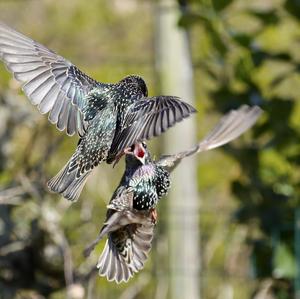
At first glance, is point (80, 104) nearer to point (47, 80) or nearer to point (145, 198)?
point (47, 80)

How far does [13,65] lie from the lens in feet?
6.59

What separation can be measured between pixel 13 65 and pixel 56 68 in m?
0.14

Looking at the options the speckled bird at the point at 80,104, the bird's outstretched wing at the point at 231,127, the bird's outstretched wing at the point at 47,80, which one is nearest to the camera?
the speckled bird at the point at 80,104

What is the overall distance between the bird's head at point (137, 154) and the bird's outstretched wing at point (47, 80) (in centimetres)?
13

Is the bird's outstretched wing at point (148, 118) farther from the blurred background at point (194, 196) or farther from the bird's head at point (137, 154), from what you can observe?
the blurred background at point (194, 196)

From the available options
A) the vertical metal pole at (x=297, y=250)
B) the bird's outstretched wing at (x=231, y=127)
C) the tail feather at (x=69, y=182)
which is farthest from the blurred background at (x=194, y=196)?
the tail feather at (x=69, y=182)

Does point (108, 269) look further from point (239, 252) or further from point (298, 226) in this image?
point (239, 252)

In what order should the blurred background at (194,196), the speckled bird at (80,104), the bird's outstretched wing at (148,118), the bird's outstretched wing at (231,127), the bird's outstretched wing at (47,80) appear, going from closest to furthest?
1. the bird's outstretched wing at (148,118)
2. the speckled bird at (80,104)
3. the bird's outstretched wing at (47,80)
4. the bird's outstretched wing at (231,127)
5. the blurred background at (194,196)

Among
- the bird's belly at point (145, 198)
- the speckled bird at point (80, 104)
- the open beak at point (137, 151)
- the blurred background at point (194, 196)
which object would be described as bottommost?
the bird's belly at point (145, 198)

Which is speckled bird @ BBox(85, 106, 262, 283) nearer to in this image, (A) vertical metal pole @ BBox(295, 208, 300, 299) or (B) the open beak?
(B) the open beak

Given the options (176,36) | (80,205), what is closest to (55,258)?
(80,205)

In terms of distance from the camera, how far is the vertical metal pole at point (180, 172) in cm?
326

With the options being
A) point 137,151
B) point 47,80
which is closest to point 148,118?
point 137,151

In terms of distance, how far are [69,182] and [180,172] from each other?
148 centimetres
